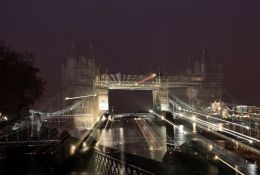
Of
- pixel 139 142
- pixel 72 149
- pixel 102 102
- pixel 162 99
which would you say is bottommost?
pixel 139 142

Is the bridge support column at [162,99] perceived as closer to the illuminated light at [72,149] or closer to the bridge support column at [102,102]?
the bridge support column at [102,102]

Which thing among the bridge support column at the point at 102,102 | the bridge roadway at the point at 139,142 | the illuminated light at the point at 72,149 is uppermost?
the bridge support column at the point at 102,102

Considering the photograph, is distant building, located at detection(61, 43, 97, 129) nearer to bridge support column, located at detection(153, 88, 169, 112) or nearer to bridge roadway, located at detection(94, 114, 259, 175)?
bridge support column, located at detection(153, 88, 169, 112)

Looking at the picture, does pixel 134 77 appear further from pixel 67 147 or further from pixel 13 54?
pixel 67 147

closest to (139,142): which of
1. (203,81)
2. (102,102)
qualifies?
(102,102)

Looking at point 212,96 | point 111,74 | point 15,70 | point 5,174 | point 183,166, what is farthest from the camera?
point 212,96

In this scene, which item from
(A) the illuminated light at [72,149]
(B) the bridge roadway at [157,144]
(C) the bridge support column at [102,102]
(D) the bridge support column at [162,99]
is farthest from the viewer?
(C) the bridge support column at [102,102]

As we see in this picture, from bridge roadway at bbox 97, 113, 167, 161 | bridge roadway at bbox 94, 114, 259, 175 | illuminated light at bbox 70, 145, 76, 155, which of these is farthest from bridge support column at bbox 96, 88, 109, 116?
illuminated light at bbox 70, 145, 76, 155

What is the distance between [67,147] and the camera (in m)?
13.6

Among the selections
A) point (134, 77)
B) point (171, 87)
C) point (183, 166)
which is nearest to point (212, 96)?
point (171, 87)

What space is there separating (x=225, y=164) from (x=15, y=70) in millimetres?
27653

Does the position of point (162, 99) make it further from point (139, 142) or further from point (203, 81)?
point (139, 142)

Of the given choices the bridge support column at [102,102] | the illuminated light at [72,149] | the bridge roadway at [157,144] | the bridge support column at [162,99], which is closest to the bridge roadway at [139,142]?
the bridge roadway at [157,144]

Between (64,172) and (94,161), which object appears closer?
(64,172)
